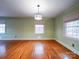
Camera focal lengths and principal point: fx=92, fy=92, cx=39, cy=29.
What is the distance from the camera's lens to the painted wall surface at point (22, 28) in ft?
31.3

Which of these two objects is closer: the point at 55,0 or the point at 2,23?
the point at 55,0

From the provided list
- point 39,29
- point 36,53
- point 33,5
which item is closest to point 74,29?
point 36,53

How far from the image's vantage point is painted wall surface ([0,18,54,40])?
9539mm

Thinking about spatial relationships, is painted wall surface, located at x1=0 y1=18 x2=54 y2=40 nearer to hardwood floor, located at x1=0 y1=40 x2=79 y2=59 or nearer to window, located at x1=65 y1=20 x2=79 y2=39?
hardwood floor, located at x1=0 y1=40 x2=79 y2=59

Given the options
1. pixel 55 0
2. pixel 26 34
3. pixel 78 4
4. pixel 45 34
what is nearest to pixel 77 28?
pixel 78 4

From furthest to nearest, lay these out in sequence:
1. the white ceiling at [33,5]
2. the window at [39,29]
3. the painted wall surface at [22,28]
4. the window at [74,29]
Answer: the window at [39,29] < the painted wall surface at [22,28] < the window at [74,29] < the white ceiling at [33,5]

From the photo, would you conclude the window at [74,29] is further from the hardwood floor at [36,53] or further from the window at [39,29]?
the window at [39,29]

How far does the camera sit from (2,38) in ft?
31.1

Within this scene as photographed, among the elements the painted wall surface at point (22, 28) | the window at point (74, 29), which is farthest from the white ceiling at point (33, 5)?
the painted wall surface at point (22, 28)

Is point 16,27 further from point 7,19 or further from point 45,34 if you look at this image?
point 45,34

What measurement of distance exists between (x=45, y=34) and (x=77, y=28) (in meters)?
5.48

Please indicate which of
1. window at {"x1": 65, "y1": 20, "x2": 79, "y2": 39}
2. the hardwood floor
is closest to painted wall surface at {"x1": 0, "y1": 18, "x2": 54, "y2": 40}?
the hardwood floor

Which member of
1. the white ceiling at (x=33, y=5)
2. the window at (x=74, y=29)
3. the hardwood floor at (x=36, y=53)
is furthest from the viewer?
the window at (x=74, y=29)

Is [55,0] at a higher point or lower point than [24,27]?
higher
